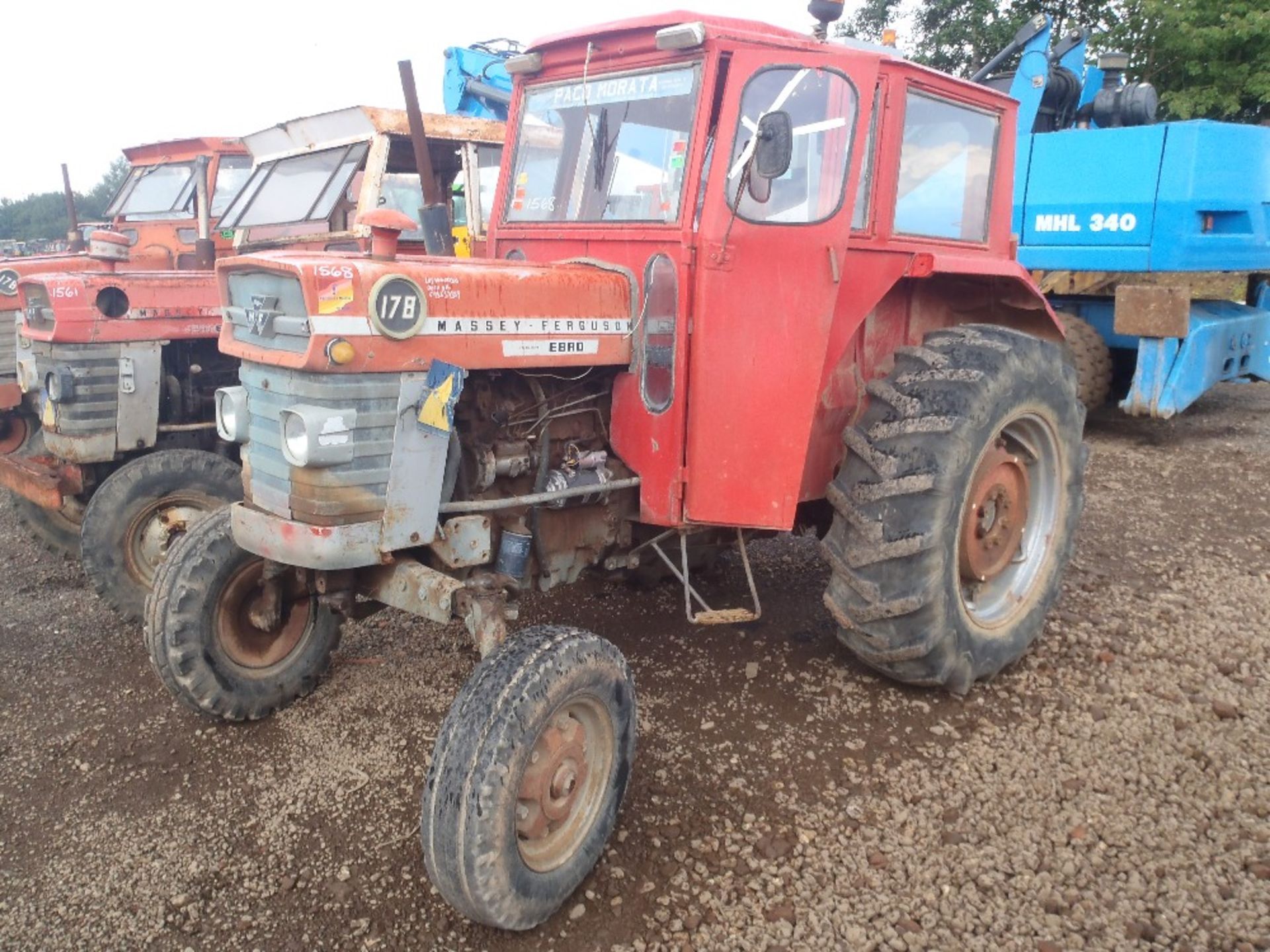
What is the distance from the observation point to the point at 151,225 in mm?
7391

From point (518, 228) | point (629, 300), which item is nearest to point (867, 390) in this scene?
point (629, 300)

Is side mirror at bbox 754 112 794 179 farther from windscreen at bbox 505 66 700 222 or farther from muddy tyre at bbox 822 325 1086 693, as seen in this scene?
muddy tyre at bbox 822 325 1086 693

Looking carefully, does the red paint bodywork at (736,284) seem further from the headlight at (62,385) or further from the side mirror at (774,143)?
the headlight at (62,385)

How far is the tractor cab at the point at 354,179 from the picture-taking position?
18.1ft

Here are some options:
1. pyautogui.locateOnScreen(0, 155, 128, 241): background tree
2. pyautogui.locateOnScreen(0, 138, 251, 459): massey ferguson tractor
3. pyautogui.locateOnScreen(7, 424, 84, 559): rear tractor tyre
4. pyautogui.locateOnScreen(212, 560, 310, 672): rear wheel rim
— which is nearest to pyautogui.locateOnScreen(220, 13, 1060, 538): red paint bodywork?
pyautogui.locateOnScreen(212, 560, 310, 672): rear wheel rim

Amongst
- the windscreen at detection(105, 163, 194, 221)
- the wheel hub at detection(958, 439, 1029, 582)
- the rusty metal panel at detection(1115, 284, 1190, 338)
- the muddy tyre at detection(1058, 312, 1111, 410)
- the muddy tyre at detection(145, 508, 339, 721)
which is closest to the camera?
the muddy tyre at detection(145, 508, 339, 721)

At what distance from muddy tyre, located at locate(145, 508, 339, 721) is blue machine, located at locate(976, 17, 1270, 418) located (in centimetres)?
588

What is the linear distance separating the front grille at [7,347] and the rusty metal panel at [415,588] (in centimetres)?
475

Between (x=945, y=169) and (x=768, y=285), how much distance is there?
1167 mm

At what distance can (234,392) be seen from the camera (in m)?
2.99

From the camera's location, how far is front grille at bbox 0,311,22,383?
20.7 feet

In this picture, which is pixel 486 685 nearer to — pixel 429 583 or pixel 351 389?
pixel 429 583

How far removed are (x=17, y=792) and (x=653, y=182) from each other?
284 centimetres

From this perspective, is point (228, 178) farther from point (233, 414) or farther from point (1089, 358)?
point (1089, 358)
